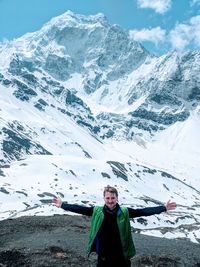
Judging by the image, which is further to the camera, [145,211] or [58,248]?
[58,248]

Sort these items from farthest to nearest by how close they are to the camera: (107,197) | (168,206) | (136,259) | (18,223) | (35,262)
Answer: (18,223)
(136,259)
(35,262)
(168,206)
(107,197)

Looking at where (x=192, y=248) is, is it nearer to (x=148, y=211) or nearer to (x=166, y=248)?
(x=166, y=248)

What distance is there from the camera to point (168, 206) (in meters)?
19.4

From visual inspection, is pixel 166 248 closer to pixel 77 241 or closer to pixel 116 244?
pixel 77 241

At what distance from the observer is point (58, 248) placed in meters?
30.7

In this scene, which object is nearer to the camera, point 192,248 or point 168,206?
point 168,206

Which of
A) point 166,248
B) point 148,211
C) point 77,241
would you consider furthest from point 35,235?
point 148,211

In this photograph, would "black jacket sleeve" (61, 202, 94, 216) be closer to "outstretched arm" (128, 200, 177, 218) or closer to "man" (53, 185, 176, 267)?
"man" (53, 185, 176, 267)

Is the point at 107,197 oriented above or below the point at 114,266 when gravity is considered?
above

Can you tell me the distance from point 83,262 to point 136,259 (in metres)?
2.99

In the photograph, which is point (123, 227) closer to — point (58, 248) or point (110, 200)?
point (110, 200)

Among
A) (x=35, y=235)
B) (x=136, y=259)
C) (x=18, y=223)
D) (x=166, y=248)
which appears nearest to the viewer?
(x=136, y=259)

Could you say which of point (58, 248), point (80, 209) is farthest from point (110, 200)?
point (58, 248)

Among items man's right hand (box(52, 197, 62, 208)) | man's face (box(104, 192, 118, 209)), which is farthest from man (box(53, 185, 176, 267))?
man's right hand (box(52, 197, 62, 208))
